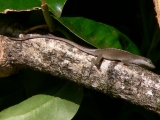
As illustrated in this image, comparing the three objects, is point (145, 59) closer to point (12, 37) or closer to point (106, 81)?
point (106, 81)

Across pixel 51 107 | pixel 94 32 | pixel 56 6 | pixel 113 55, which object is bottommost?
pixel 51 107

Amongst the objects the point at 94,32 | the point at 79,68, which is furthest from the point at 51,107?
the point at 94,32

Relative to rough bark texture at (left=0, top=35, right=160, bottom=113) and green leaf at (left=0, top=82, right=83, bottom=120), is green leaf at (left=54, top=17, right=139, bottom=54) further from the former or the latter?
green leaf at (left=0, top=82, right=83, bottom=120)

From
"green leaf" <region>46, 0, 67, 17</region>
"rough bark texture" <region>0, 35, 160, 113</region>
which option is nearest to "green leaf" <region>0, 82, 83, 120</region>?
"rough bark texture" <region>0, 35, 160, 113</region>

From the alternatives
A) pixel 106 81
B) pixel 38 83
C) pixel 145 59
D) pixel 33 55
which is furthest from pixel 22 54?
pixel 145 59

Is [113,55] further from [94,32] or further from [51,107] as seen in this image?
[51,107]

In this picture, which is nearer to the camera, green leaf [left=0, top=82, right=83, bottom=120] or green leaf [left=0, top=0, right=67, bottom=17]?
green leaf [left=0, top=0, right=67, bottom=17]

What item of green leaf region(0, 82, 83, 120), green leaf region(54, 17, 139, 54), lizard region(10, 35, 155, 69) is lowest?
green leaf region(0, 82, 83, 120)
